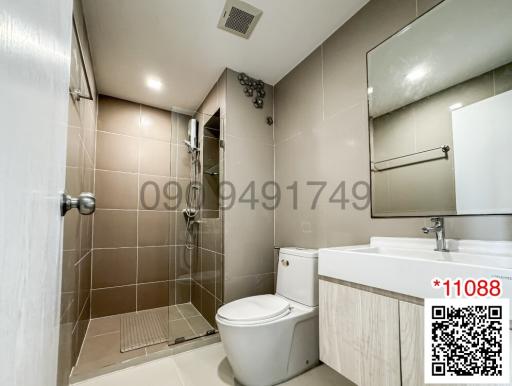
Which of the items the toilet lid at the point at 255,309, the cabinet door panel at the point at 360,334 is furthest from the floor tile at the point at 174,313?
the cabinet door panel at the point at 360,334

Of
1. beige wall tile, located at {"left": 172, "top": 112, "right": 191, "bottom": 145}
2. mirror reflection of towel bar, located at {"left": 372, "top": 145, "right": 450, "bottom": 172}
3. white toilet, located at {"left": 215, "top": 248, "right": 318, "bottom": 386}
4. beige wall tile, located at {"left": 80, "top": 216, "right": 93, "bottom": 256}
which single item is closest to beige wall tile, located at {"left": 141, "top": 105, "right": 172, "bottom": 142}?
beige wall tile, located at {"left": 172, "top": 112, "right": 191, "bottom": 145}

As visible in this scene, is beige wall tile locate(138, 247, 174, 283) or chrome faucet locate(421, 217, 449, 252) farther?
beige wall tile locate(138, 247, 174, 283)

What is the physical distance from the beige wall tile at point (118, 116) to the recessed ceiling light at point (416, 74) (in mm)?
2586

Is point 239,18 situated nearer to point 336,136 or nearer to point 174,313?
point 336,136

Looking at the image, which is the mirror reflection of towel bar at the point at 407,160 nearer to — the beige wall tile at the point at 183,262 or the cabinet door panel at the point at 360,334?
the cabinet door panel at the point at 360,334

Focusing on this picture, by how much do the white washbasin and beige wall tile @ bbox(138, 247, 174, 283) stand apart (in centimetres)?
204

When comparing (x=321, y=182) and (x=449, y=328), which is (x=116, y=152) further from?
(x=449, y=328)

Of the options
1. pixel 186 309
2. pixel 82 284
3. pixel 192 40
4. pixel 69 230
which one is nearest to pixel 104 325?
pixel 82 284

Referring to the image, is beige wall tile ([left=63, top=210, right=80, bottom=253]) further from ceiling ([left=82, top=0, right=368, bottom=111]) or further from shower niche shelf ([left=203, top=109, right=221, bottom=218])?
ceiling ([left=82, top=0, right=368, bottom=111])

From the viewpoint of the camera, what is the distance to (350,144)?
1636 mm

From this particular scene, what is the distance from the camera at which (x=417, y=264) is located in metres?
0.87

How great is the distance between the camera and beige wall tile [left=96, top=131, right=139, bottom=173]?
2.55 meters

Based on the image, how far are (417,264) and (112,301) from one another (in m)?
2.74

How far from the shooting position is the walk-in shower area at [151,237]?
6.57 feet
